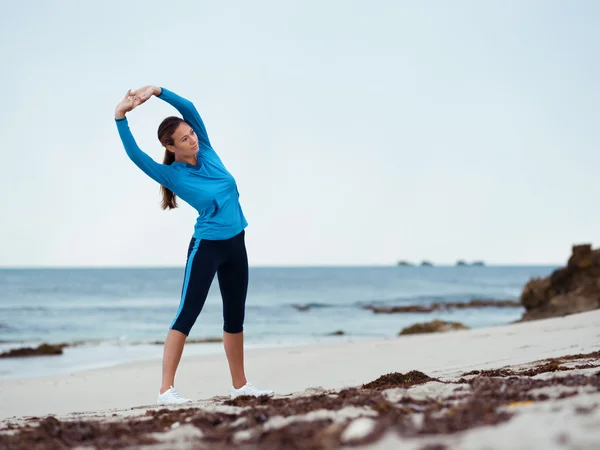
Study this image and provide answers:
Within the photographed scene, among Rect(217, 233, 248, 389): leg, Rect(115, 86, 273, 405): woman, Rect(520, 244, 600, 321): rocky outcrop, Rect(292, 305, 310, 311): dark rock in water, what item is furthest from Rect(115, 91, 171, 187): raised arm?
Rect(292, 305, 310, 311): dark rock in water

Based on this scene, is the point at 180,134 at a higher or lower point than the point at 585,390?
higher

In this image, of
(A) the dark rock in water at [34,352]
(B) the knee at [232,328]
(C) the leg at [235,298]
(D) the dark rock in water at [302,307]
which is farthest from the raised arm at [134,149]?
(D) the dark rock in water at [302,307]

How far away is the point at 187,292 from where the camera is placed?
432 cm

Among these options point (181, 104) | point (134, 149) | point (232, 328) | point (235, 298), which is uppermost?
point (181, 104)

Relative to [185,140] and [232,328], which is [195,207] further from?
[232,328]


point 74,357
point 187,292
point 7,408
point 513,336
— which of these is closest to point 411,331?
point 513,336

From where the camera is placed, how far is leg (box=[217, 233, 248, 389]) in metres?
4.44

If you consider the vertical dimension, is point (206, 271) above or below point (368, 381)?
above

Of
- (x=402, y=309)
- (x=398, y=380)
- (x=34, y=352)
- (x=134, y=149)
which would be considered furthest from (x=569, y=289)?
(x=134, y=149)

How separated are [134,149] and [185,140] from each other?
1.17 ft

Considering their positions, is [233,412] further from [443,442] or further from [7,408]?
[7,408]

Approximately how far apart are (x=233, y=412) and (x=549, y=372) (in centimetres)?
230

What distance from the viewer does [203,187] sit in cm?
429

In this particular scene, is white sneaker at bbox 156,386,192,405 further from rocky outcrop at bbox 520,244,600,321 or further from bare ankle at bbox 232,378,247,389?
rocky outcrop at bbox 520,244,600,321
